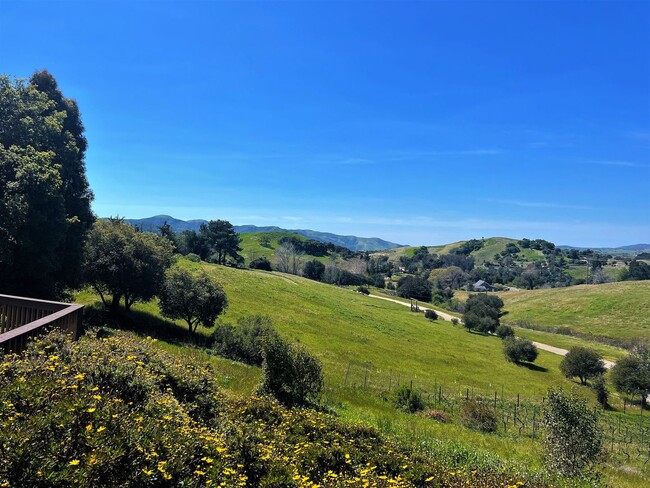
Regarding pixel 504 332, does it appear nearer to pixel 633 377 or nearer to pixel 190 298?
pixel 633 377

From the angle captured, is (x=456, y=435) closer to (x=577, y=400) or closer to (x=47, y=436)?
(x=577, y=400)

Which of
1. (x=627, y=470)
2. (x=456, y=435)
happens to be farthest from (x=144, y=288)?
(x=627, y=470)

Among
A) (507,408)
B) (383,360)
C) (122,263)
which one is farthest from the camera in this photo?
(383,360)

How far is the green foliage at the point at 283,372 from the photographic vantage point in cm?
1631

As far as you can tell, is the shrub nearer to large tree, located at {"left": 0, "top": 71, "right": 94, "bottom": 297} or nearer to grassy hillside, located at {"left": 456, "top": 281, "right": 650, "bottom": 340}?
large tree, located at {"left": 0, "top": 71, "right": 94, "bottom": 297}

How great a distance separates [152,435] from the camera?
17.7 feet

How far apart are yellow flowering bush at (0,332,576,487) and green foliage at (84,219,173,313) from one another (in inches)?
987

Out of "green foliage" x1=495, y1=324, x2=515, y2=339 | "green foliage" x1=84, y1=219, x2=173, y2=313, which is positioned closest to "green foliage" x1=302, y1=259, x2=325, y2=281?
"green foliage" x1=495, y1=324, x2=515, y2=339

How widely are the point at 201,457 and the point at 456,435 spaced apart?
16.1 metres

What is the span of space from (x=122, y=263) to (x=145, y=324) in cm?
591

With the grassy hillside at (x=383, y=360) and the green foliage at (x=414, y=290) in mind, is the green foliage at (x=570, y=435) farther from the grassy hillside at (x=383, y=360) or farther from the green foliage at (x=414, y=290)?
the green foliage at (x=414, y=290)

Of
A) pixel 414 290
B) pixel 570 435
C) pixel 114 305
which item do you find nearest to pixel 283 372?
pixel 570 435

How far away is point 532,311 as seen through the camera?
113938 mm

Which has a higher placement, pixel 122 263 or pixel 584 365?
pixel 122 263
